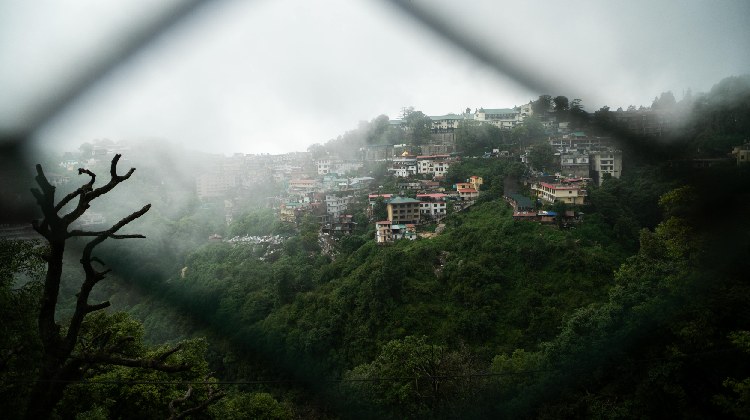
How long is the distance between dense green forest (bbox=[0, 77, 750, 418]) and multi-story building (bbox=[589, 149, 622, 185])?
0.31 m

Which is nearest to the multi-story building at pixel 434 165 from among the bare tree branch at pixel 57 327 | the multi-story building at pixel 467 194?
the multi-story building at pixel 467 194

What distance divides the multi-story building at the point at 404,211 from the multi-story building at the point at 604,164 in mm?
4149

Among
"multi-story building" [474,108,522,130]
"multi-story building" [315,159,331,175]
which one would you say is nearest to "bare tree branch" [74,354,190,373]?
"multi-story building" [315,159,331,175]

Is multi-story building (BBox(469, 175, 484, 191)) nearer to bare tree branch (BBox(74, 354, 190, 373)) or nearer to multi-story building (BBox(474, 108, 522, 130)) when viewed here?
multi-story building (BBox(474, 108, 522, 130))

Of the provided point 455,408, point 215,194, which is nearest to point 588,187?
point 455,408

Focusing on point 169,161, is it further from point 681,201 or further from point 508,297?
point 681,201

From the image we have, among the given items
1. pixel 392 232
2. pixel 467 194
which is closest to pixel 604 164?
pixel 467 194

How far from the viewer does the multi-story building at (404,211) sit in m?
11.6

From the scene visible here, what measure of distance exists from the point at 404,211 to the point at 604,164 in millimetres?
4602

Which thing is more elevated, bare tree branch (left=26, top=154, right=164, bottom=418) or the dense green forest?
bare tree branch (left=26, top=154, right=164, bottom=418)

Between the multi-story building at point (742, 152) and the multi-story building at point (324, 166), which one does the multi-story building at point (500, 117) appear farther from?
the multi-story building at point (742, 152)

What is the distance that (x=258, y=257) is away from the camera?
10.7m

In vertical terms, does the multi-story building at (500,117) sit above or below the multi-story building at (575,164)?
above

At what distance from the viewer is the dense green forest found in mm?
3254
